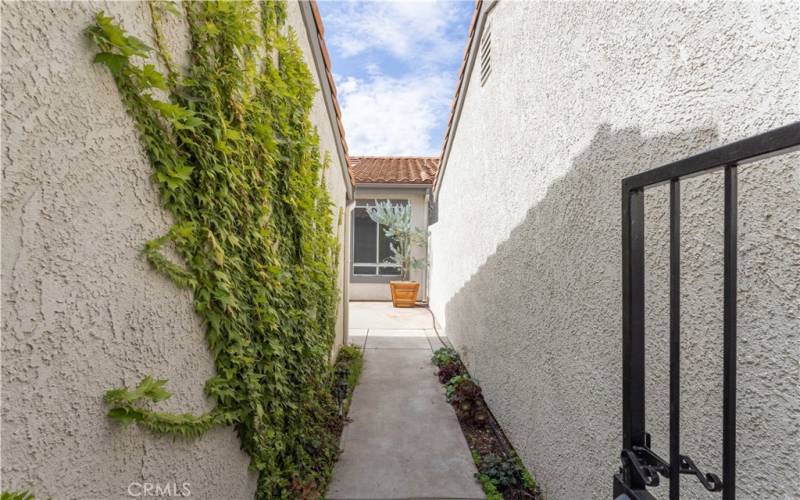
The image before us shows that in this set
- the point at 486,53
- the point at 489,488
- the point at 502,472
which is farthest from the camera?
the point at 486,53

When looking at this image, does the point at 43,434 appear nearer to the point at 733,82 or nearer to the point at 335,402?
the point at 733,82

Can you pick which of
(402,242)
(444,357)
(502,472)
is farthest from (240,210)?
(402,242)

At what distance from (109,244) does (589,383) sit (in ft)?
6.80

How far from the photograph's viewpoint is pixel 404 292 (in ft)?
32.2

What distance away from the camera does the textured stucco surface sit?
0.80 m

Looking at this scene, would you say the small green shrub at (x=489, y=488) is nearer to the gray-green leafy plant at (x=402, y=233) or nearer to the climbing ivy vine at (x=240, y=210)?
the climbing ivy vine at (x=240, y=210)

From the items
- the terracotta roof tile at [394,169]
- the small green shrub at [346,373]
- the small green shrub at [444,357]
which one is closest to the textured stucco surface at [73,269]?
the small green shrub at [346,373]

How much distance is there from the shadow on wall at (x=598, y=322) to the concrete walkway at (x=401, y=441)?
54cm

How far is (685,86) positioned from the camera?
1219 mm

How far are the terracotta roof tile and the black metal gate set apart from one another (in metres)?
8.32

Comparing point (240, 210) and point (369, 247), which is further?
point (369, 247)

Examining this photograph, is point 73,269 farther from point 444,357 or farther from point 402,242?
point 402,242

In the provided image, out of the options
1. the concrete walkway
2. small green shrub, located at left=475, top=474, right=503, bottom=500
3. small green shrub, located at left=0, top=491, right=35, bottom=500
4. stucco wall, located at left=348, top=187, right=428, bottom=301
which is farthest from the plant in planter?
small green shrub, located at left=0, top=491, right=35, bottom=500

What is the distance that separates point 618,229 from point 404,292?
8.35 metres
